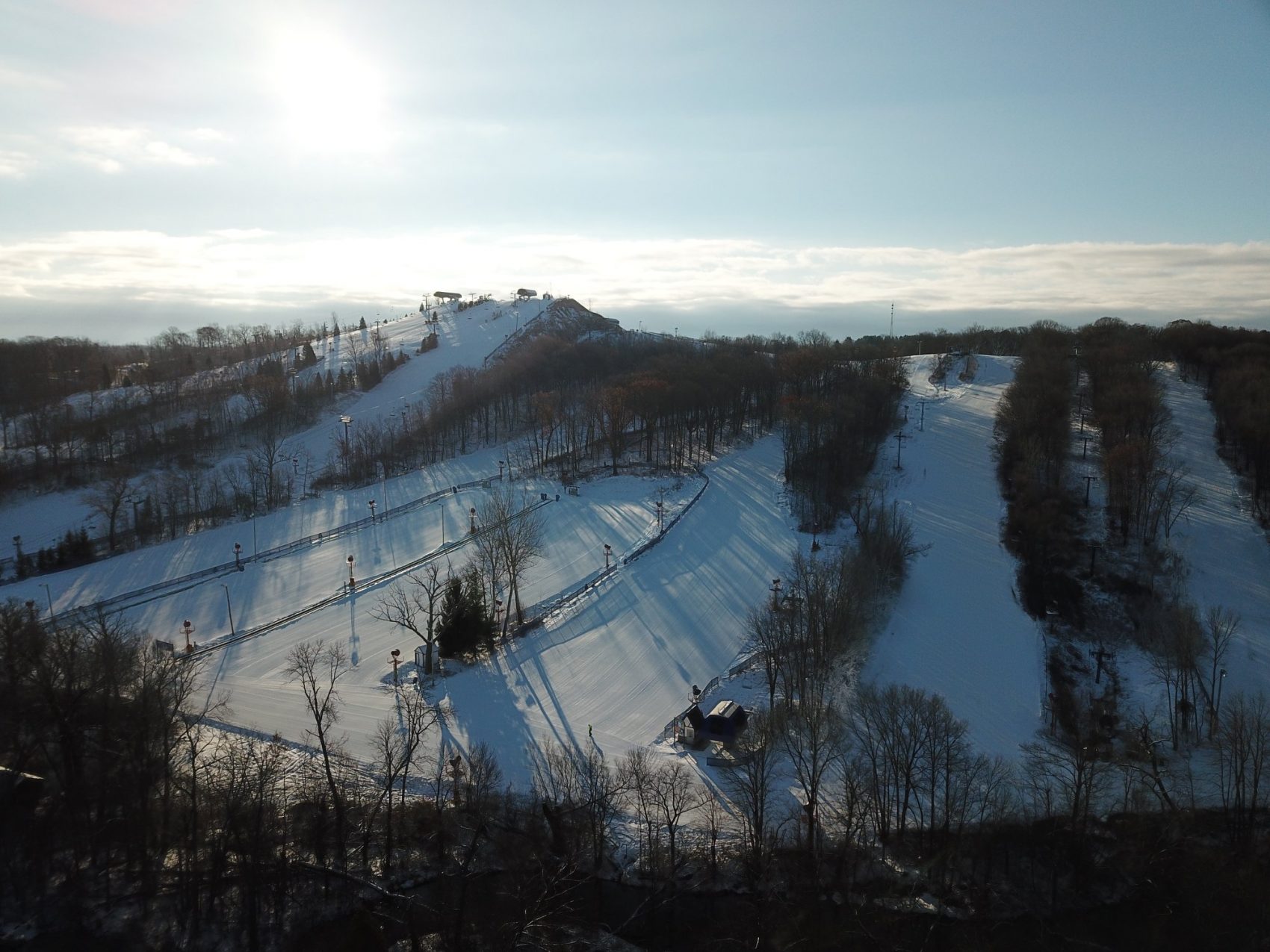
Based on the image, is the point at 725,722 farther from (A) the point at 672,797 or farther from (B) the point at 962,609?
(B) the point at 962,609

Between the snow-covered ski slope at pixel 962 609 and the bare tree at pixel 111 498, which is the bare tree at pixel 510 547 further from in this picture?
the bare tree at pixel 111 498

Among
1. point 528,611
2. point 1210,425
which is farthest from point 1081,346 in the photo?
point 528,611

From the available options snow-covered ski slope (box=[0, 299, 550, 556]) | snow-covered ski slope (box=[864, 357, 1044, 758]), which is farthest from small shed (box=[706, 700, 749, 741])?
snow-covered ski slope (box=[0, 299, 550, 556])

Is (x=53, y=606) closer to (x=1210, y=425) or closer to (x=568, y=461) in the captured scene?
(x=568, y=461)

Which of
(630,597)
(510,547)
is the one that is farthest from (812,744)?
(510,547)

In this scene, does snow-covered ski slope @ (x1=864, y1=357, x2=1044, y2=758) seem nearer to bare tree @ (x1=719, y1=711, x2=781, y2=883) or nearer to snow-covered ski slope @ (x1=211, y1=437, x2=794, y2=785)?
snow-covered ski slope @ (x1=211, y1=437, x2=794, y2=785)

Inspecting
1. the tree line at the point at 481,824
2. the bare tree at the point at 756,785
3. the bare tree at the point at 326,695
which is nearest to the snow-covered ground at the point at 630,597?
the bare tree at the point at 326,695
